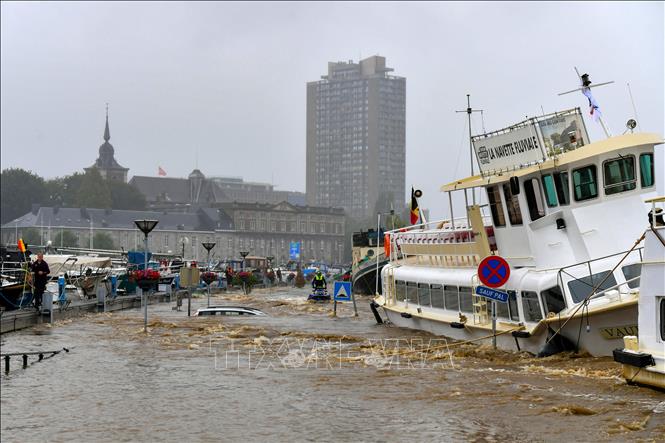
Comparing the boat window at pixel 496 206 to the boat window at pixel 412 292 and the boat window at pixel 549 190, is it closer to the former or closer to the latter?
the boat window at pixel 549 190

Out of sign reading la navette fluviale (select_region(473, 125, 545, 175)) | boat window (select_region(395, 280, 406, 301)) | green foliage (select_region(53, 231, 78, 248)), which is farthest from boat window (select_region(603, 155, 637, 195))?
green foliage (select_region(53, 231, 78, 248))

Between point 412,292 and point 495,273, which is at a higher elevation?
point 495,273

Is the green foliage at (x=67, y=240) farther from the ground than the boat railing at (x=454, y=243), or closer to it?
farther from the ground

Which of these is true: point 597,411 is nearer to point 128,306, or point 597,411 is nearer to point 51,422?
point 51,422

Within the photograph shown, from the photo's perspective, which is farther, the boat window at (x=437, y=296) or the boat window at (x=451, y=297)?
the boat window at (x=437, y=296)

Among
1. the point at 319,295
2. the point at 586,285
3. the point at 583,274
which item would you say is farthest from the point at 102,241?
the point at 586,285

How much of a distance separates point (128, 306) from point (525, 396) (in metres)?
34.5

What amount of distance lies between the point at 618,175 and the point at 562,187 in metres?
1.42

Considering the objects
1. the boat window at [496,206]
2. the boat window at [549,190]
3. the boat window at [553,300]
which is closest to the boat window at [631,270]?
the boat window at [553,300]

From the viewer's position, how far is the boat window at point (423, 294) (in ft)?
116

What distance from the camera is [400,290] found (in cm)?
3959

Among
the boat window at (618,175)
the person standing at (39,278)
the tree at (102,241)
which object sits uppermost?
the tree at (102,241)

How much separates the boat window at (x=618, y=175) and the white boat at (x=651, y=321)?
6926mm

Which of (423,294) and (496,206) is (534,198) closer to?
(496,206)
